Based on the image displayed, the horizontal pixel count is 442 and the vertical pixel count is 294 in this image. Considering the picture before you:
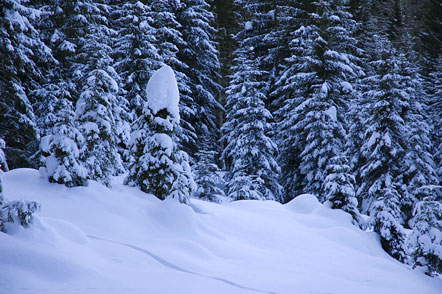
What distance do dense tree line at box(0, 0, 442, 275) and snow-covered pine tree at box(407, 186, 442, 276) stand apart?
1.3 inches

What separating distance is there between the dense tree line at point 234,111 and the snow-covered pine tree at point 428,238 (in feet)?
0.11

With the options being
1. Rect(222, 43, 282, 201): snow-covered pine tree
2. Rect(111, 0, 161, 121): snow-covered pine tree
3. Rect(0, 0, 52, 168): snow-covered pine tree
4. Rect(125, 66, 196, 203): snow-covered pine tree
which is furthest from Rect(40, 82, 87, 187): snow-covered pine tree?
Rect(222, 43, 282, 201): snow-covered pine tree

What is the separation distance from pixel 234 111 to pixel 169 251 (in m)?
14.5

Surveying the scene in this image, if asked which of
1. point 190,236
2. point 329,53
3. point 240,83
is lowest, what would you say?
point 190,236

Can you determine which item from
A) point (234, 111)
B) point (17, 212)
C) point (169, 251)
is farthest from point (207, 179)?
point (17, 212)

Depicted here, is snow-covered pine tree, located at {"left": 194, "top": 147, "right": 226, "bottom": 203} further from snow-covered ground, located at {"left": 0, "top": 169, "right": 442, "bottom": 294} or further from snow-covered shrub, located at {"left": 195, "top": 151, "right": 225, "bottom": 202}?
snow-covered ground, located at {"left": 0, "top": 169, "right": 442, "bottom": 294}

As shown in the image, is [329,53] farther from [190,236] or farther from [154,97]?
[190,236]

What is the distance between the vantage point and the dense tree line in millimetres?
8922

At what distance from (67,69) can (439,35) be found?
53.7 m

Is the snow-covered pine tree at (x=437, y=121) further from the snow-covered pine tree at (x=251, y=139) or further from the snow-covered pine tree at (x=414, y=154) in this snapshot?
the snow-covered pine tree at (x=251, y=139)

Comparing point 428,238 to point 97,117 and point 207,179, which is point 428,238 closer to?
point 207,179

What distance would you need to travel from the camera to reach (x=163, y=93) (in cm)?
840

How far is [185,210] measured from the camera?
24.0ft

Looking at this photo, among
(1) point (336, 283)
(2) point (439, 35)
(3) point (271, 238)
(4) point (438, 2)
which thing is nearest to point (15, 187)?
(3) point (271, 238)
